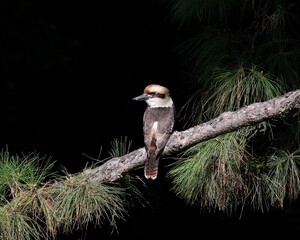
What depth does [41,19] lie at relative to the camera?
12.9ft

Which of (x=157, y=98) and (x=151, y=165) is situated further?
(x=157, y=98)

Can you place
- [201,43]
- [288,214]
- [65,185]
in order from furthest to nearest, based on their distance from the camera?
[288,214]
[201,43]
[65,185]

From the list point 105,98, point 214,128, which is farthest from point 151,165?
point 105,98

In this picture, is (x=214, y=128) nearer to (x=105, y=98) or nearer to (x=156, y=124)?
(x=156, y=124)

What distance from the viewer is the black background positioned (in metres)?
3.94

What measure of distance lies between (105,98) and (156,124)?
1.24 meters

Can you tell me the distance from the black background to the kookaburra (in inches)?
23.1

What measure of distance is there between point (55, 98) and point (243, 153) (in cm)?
171

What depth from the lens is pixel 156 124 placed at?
302 cm

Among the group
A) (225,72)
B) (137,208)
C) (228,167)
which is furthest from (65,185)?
(137,208)

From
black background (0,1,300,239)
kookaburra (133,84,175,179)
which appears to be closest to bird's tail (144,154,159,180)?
kookaburra (133,84,175,179)

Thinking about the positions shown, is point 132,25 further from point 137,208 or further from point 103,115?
point 137,208

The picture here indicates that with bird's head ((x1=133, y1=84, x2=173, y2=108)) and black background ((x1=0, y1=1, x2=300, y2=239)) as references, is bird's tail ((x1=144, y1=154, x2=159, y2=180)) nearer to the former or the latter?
bird's head ((x1=133, y1=84, x2=173, y2=108))

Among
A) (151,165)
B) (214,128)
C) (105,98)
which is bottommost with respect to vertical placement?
(105,98)
